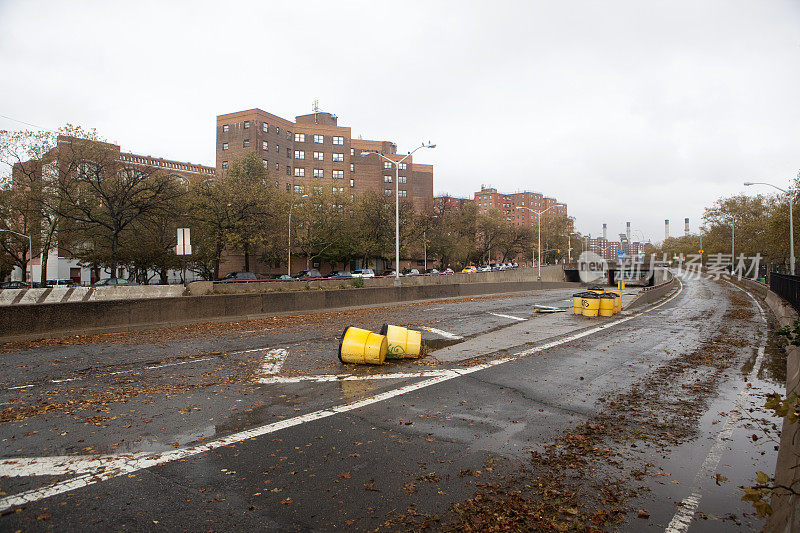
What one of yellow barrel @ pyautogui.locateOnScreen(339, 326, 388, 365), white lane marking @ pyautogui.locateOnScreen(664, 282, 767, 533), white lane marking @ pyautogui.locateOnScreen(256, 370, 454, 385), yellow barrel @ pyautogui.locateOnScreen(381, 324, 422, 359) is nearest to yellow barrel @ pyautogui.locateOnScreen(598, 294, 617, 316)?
white lane marking @ pyautogui.locateOnScreen(664, 282, 767, 533)

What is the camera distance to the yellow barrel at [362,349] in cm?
995

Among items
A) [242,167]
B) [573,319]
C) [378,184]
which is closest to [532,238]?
[378,184]

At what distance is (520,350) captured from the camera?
39.2 feet

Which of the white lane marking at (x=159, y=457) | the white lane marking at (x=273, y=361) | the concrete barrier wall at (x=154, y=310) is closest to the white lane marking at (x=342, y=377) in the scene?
the white lane marking at (x=273, y=361)

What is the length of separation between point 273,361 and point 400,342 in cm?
299

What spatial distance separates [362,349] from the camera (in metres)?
9.95

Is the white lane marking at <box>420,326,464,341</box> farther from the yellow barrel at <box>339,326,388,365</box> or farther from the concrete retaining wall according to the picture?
the concrete retaining wall

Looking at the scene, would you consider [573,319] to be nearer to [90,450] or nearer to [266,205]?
[90,450]

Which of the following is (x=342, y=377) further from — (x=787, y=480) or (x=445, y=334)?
(x=787, y=480)

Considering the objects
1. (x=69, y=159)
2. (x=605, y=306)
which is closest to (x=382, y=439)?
(x=605, y=306)

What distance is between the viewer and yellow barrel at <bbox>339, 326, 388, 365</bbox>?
9953mm

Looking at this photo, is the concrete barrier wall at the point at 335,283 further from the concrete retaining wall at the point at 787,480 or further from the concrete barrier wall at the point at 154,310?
the concrete retaining wall at the point at 787,480

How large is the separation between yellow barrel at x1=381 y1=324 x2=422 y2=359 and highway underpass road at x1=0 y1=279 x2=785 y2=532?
0.89 ft

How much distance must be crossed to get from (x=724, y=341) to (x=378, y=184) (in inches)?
2997
